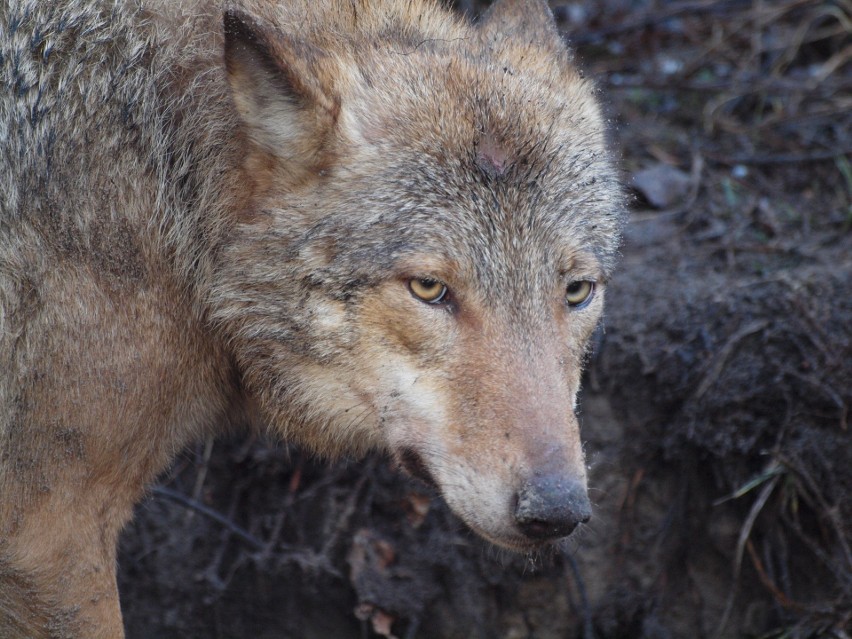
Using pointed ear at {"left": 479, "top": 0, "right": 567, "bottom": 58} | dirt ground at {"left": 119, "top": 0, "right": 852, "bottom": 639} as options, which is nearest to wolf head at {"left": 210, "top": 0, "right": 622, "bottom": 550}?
pointed ear at {"left": 479, "top": 0, "right": 567, "bottom": 58}

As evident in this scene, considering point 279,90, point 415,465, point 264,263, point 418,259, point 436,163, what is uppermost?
point 279,90

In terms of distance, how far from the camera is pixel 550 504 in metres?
2.82

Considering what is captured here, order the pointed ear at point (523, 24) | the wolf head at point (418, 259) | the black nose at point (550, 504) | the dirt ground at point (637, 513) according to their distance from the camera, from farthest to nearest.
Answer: the dirt ground at point (637, 513), the pointed ear at point (523, 24), the wolf head at point (418, 259), the black nose at point (550, 504)

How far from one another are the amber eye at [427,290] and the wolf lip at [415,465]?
0.56m

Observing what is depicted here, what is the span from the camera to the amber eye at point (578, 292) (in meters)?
3.49

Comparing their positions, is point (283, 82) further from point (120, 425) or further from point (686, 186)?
point (686, 186)

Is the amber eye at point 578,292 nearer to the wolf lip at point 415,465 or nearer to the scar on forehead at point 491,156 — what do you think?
the scar on forehead at point 491,156

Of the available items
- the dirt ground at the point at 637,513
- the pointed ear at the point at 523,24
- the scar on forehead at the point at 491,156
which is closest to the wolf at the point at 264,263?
the scar on forehead at the point at 491,156

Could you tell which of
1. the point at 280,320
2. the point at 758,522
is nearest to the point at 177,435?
the point at 280,320

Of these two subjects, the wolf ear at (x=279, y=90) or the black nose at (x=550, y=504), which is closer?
the black nose at (x=550, y=504)

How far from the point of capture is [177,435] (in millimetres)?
3490

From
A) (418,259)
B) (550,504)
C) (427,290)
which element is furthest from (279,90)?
(550,504)

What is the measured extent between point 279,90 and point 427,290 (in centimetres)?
90

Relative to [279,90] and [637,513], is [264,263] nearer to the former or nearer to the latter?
[279,90]
